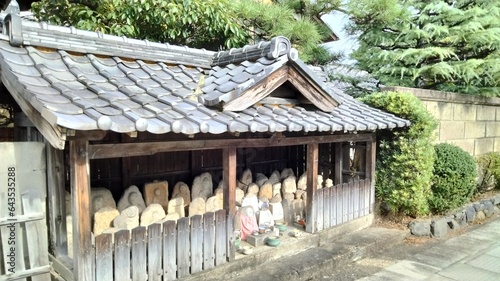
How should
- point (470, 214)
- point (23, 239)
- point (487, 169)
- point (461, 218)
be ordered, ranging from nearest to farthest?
point (23, 239), point (461, 218), point (470, 214), point (487, 169)

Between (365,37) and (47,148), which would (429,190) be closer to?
(365,37)

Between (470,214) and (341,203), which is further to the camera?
(470,214)

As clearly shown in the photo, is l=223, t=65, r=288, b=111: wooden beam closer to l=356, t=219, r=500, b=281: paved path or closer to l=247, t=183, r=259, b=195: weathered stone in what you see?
l=247, t=183, r=259, b=195: weathered stone

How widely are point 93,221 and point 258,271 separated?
2.47 metres

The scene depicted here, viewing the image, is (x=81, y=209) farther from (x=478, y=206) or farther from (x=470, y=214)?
(x=478, y=206)

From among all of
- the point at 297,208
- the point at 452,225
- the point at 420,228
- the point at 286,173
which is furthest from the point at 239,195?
the point at 452,225

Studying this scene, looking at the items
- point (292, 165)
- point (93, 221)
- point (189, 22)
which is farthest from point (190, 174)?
point (189, 22)

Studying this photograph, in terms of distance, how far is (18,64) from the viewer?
392cm

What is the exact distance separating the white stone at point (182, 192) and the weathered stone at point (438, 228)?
5445 millimetres

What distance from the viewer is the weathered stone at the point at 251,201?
6609 millimetres

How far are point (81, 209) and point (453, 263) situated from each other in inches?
248

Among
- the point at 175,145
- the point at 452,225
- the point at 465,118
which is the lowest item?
the point at 452,225

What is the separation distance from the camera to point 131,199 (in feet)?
17.7

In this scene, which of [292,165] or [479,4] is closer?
[292,165]
